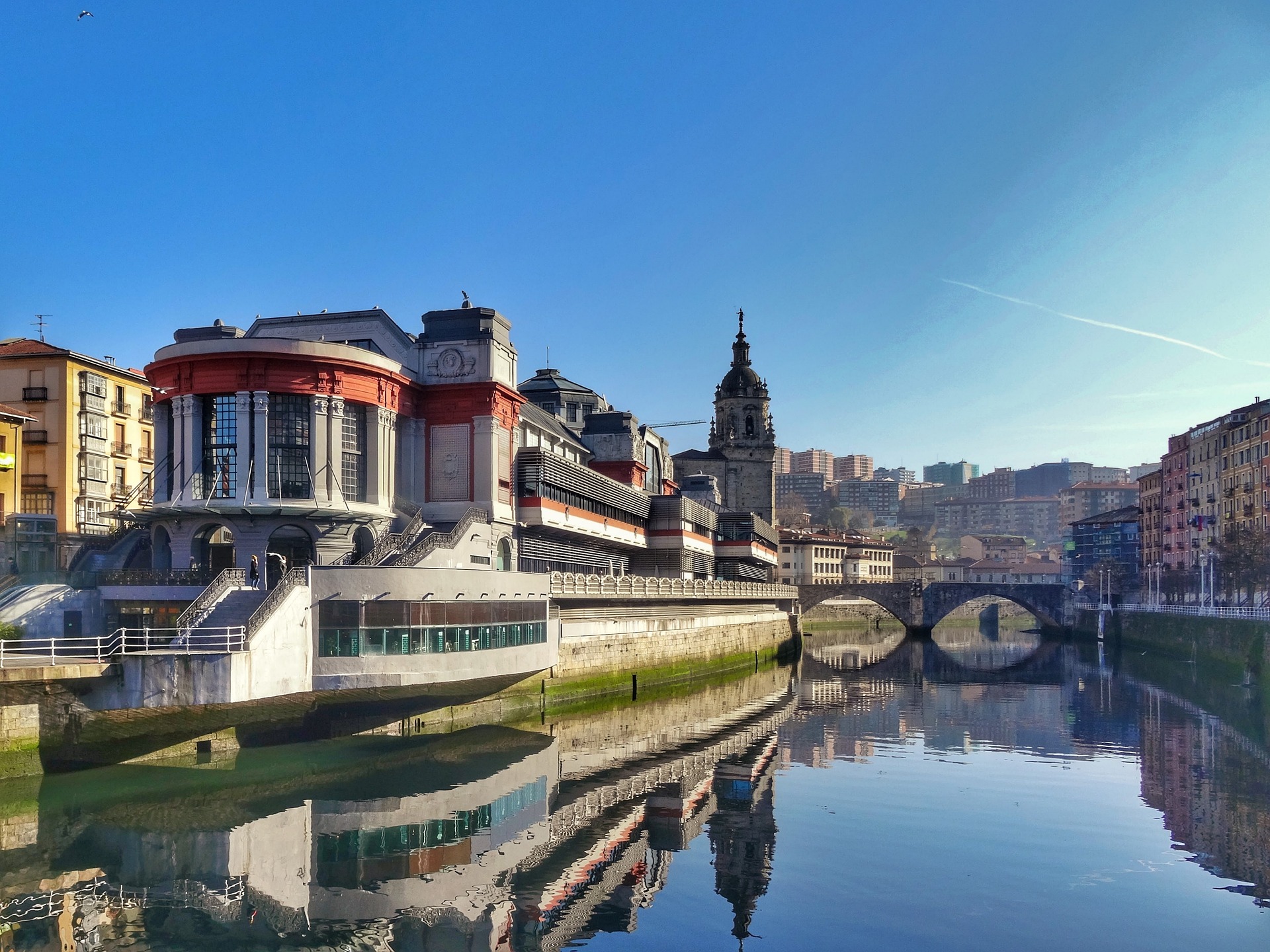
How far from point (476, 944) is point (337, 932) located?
3.04m

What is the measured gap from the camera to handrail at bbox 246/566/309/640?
33.2 metres

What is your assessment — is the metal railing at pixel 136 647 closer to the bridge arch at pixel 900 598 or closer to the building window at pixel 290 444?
the building window at pixel 290 444

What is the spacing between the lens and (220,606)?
35.8m

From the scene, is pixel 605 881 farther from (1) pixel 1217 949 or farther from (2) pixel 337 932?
(1) pixel 1217 949

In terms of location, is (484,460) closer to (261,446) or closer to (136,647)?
(261,446)

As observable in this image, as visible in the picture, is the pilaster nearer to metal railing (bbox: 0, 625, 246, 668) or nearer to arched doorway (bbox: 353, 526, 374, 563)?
arched doorway (bbox: 353, 526, 374, 563)

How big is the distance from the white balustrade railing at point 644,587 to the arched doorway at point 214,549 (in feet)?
47.9

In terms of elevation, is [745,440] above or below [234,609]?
above

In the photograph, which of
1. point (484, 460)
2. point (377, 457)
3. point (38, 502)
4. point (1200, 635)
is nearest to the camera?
point (377, 457)

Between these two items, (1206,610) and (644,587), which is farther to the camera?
(1206,610)

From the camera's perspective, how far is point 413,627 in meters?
38.2

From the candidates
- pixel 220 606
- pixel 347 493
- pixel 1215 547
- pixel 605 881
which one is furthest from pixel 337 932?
pixel 1215 547

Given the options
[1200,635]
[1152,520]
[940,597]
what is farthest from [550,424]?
[1152,520]

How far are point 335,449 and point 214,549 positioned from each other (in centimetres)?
722
